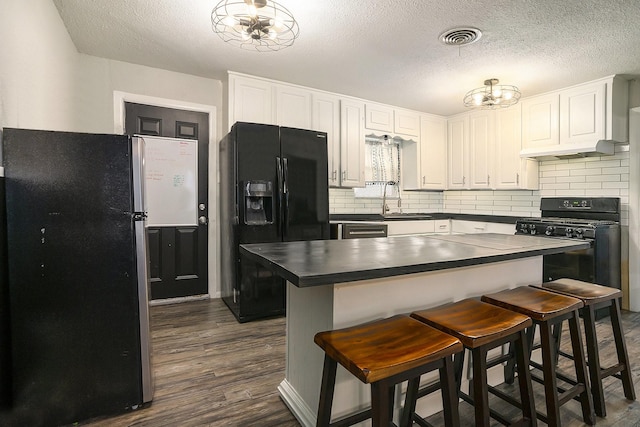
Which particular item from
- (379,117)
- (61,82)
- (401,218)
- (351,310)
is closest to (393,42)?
(379,117)

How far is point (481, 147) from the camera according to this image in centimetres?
440

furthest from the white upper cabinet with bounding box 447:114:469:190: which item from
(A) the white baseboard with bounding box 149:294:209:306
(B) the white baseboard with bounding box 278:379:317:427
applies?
(B) the white baseboard with bounding box 278:379:317:427

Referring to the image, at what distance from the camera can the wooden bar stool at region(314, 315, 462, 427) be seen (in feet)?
3.36

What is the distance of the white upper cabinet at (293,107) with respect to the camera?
3555 millimetres

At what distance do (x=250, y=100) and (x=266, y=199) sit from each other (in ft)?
3.55

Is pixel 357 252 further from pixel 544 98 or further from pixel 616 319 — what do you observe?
pixel 544 98

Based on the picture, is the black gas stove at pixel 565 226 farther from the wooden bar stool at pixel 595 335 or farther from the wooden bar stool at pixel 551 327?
the wooden bar stool at pixel 551 327

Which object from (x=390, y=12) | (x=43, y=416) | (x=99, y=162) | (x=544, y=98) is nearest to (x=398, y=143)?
(x=544, y=98)

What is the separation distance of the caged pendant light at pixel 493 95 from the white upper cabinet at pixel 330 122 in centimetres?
142

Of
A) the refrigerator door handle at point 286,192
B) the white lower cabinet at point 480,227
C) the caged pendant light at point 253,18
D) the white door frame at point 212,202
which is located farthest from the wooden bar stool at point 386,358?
the white lower cabinet at point 480,227

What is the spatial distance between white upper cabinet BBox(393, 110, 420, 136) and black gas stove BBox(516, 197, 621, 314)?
70.1 inches

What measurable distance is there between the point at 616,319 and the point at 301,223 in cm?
232

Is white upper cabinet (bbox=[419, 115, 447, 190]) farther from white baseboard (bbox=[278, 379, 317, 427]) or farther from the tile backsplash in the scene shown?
white baseboard (bbox=[278, 379, 317, 427])

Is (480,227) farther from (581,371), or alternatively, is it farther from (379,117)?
(581,371)
